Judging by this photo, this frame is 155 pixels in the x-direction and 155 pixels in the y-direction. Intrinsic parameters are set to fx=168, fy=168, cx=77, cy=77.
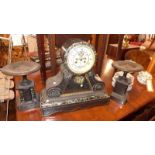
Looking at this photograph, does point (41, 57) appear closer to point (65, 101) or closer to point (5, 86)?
point (65, 101)

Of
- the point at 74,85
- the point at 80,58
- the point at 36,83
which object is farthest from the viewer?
the point at 36,83

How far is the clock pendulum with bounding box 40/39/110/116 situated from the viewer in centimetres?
79

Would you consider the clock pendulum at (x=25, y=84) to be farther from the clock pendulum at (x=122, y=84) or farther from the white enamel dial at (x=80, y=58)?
the clock pendulum at (x=122, y=84)

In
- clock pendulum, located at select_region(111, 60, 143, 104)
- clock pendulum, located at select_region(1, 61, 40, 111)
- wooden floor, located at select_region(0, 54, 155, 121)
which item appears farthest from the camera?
wooden floor, located at select_region(0, 54, 155, 121)

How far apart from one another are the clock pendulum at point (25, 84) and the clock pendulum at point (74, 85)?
6 centimetres

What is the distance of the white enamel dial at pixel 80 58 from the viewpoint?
784 millimetres

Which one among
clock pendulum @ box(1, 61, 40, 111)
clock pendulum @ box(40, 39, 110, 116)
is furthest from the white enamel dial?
clock pendulum @ box(1, 61, 40, 111)

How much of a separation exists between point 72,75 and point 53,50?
206 millimetres

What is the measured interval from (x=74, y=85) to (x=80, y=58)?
0.56ft

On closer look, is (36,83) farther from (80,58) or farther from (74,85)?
(80,58)

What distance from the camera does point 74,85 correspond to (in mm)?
903

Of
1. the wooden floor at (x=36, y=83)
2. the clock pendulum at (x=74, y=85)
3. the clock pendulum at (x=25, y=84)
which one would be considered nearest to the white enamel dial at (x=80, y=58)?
the clock pendulum at (x=74, y=85)

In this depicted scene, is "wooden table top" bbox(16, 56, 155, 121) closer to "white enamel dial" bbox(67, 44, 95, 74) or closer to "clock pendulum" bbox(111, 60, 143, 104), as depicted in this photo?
"clock pendulum" bbox(111, 60, 143, 104)

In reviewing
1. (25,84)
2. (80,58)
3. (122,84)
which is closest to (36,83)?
(25,84)
